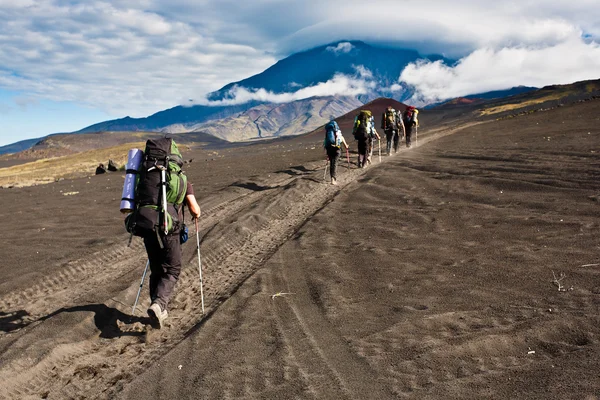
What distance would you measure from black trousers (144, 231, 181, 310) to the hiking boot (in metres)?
0.08

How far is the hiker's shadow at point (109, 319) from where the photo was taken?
5.92 meters

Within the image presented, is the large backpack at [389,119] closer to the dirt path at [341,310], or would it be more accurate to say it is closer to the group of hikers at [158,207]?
the dirt path at [341,310]

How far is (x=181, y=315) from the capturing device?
6312 mm

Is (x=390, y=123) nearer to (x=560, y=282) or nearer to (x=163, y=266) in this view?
(x=560, y=282)

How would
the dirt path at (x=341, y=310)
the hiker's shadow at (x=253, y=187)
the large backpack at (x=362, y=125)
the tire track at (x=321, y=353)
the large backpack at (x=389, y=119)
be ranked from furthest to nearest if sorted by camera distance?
the large backpack at (x=389, y=119), the large backpack at (x=362, y=125), the hiker's shadow at (x=253, y=187), the dirt path at (x=341, y=310), the tire track at (x=321, y=353)

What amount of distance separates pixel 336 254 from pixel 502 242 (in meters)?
2.82

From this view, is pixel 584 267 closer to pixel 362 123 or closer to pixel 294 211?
pixel 294 211

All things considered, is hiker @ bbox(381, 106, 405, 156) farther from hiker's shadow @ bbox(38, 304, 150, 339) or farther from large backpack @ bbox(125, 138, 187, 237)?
hiker's shadow @ bbox(38, 304, 150, 339)

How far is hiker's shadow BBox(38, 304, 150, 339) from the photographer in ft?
19.4

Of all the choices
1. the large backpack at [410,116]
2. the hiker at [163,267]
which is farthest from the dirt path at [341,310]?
the large backpack at [410,116]

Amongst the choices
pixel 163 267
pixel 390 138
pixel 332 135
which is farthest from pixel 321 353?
pixel 390 138

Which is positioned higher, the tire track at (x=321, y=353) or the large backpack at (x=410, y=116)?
the large backpack at (x=410, y=116)

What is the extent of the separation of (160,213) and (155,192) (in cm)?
27

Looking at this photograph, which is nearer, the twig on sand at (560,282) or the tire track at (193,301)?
the tire track at (193,301)
